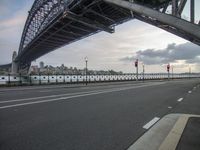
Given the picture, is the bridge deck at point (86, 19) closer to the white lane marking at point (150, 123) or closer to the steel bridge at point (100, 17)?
the steel bridge at point (100, 17)

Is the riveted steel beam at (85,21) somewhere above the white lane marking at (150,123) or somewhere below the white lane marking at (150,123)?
above

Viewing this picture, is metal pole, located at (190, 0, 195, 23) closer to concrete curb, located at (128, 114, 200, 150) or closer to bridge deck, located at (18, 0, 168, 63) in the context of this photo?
bridge deck, located at (18, 0, 168, 63)

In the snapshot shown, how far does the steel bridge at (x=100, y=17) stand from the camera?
21547mm

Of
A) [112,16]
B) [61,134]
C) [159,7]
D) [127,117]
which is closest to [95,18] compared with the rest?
[112,16]

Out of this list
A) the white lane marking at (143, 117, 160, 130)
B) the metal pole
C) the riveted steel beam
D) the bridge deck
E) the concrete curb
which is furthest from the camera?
the riveted steel beam

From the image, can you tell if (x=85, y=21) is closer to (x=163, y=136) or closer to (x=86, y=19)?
(x=86, y=19)

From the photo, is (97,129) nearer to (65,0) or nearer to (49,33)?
(65,0)

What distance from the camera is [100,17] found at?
3947cm

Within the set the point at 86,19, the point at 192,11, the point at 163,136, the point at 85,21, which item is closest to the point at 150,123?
the point at 163,136

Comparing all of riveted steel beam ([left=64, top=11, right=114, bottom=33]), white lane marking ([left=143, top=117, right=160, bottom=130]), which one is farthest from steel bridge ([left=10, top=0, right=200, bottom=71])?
white lane marking ([left=143, top=117, right=160, bottom=130])

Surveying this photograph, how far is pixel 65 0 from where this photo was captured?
36.7 meters

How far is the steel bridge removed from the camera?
2155 centimetres

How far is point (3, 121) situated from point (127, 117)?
3812 mm

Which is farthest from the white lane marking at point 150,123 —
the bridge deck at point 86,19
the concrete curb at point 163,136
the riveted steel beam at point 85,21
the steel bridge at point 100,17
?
the riveted steel beam at point 85,21
